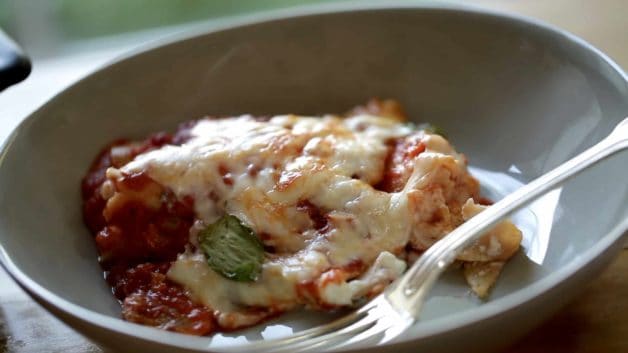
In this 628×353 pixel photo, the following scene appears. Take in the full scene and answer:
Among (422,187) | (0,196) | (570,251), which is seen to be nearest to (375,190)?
(422,187)

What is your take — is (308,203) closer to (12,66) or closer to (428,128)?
(428,128)

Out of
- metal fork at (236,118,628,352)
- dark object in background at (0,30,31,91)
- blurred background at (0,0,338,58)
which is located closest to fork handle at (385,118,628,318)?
metal fork at (236,118,628,352)

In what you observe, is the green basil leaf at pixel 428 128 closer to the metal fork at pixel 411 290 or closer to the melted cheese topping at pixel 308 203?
the melted cheese topping at pixel 308 203

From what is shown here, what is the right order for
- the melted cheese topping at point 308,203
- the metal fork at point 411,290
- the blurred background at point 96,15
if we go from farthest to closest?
the blurred background at point 96,15, the melted cheese topping at point 308,203, the metal fork at point 411,290

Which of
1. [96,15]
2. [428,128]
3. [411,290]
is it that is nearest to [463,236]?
[411,290]

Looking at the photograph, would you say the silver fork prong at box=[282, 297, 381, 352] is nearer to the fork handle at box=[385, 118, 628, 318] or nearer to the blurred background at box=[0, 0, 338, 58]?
the fork handle at box=[385, 118, 628, 318]

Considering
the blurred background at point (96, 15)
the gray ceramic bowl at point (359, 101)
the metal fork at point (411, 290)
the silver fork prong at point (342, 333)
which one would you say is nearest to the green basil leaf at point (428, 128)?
the gray ceramic bowl at point (359, 101)
